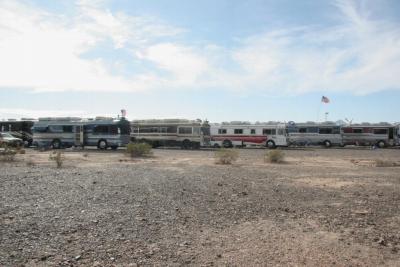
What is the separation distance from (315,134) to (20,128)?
1269 inches

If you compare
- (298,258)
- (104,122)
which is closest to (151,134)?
(104,122)

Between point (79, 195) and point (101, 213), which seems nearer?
point (101, 213)

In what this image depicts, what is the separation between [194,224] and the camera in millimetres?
8453

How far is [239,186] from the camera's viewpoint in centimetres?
1420

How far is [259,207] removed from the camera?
34.1 feet

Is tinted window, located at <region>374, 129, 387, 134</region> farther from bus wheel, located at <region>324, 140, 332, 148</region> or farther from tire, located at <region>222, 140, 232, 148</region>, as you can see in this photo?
tire, located at <region>222, 140, 232, 148</region>

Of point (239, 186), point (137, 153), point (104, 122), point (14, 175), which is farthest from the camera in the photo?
point (104, 122)

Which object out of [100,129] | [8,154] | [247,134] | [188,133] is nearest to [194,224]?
[8,154]

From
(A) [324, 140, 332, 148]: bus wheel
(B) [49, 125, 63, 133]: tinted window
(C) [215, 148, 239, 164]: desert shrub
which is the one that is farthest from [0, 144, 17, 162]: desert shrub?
(A) [324, 140, 332, 148]: bus wheel

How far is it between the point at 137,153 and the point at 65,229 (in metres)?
22.7

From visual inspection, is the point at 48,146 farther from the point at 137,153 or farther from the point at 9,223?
the point at 9,223

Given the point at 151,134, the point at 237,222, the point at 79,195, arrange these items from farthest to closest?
the point at 151,134
the point at 79,195
the point at 237,222

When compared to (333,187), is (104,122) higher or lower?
higher

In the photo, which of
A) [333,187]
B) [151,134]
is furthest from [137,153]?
[333,187]
